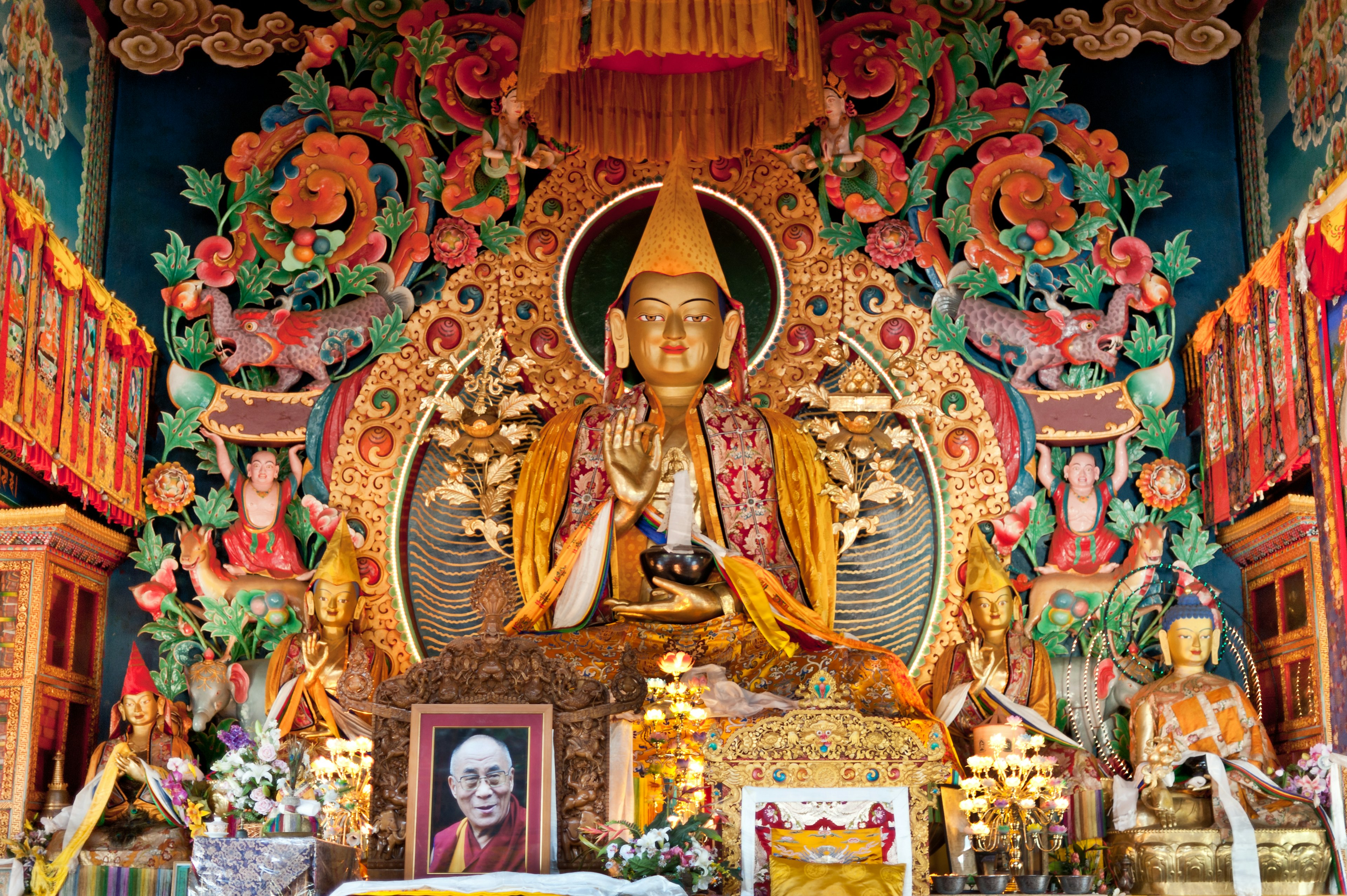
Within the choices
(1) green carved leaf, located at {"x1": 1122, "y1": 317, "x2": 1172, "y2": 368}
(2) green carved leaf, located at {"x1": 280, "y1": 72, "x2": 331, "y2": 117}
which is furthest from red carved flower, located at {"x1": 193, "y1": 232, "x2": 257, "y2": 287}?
(1) green carved leaf, located at {"x1": 1122, "y1": 317, "x2": 1172, "y2": 368}

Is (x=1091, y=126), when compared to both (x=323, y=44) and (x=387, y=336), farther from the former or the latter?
(x=323, y=44)

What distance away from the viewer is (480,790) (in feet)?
19.3

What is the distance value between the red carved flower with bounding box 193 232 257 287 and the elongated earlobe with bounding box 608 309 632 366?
1.91 meters

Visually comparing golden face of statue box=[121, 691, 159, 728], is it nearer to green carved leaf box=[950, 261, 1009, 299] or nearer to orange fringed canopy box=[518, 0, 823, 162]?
orange fringed canopy box=[518, 0, 823, 162]

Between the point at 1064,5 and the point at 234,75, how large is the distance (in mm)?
4515

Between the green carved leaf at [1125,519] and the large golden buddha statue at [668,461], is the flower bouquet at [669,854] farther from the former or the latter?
the green carved leaf at [1125,519]

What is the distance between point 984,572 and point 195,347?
4143 mm

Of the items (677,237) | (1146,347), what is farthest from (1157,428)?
(677,237)

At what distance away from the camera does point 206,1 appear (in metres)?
8.73

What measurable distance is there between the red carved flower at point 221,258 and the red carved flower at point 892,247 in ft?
10.7

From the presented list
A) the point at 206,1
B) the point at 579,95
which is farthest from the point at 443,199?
the point at 206,1

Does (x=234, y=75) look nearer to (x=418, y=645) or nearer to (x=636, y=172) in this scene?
(x=636, y=172)

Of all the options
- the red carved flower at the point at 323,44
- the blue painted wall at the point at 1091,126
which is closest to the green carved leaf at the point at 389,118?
the red carved flower at the point at 323,44

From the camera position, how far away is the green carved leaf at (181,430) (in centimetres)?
838
